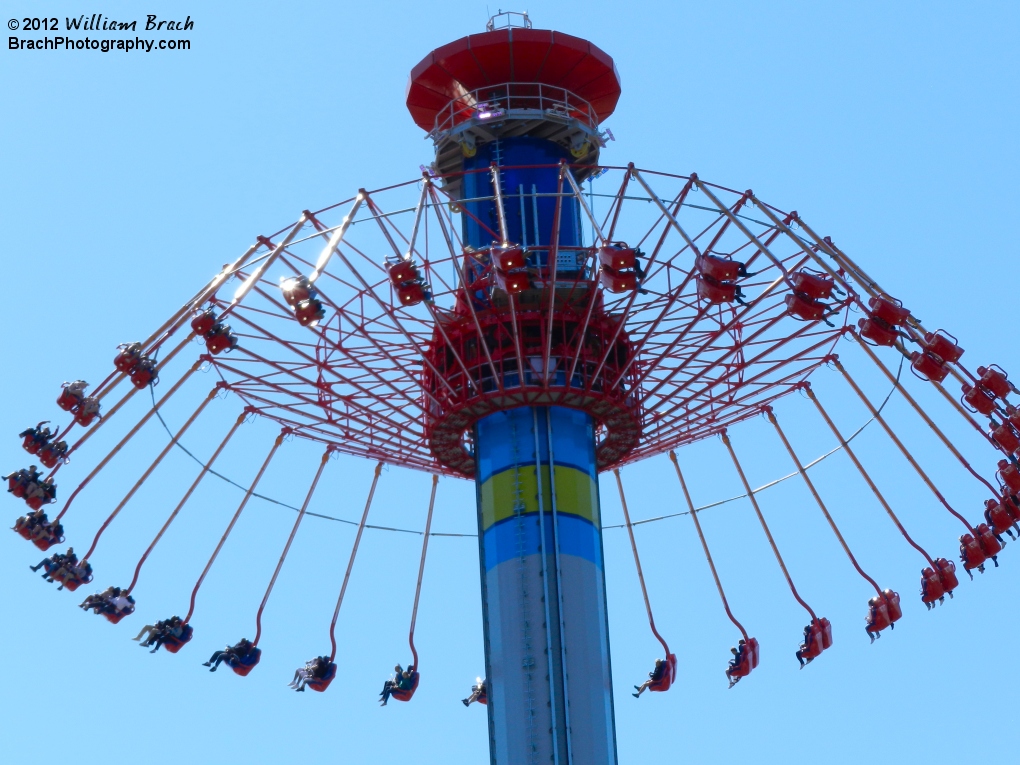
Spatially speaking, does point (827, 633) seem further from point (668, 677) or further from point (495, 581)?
point (495, 581)

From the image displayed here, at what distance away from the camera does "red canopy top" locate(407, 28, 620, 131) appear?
10075 cm

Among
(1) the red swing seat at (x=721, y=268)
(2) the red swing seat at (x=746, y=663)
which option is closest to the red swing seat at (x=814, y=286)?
(1) the red swing seat at (x=721, y=268)

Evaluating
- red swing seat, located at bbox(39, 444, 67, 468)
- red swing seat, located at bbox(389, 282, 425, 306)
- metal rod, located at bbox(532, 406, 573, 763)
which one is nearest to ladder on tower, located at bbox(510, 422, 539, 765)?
metal rod, located at bbox(532, 406, 573, 763)

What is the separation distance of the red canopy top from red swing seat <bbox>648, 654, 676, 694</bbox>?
2563 centimetres

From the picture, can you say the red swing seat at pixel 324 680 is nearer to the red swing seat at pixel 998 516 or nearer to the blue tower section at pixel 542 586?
the blue tower section at pixel 542 586

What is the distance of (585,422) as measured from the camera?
308 ft

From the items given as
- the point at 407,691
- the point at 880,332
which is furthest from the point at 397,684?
the point at 880,332

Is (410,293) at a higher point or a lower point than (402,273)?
lower

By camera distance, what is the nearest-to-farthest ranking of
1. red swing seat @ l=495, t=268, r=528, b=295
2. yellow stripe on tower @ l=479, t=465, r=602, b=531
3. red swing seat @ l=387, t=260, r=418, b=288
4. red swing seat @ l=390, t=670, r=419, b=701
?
red swing seat @ l=387, t=260, r=418, b=288 → red swing seat @ l=495, t=268, r=528, b=295 → yellow stripe on tower @ l=479, t=465, r=602, b=531 → red swing seat @ l=390, t=670, r=419, b=701

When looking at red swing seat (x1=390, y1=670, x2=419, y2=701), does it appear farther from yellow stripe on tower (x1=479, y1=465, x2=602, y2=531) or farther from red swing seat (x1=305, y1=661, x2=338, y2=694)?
yellow stripe on tower (x1=479, y1=465, x2=602, y2=531)

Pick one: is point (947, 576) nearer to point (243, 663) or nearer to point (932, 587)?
point (932, 587)

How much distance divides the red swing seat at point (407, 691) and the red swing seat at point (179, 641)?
31.3ft

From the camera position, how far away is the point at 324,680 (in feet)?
326

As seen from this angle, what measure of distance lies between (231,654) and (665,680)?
18.8 meters
